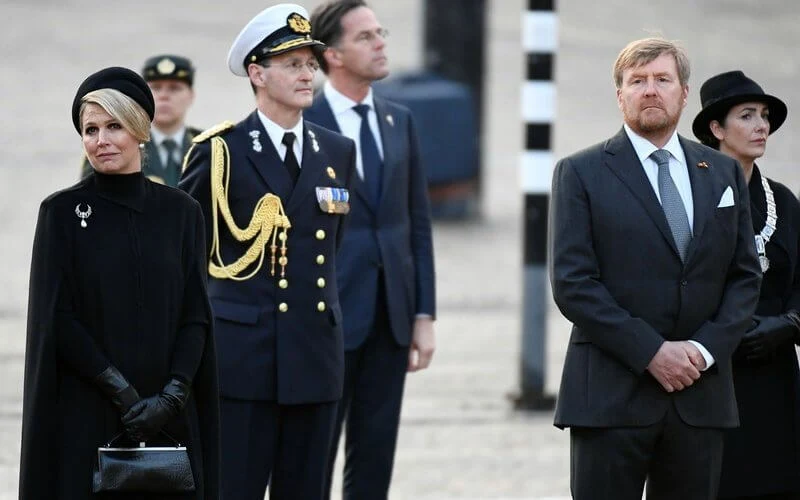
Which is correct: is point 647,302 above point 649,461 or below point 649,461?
above

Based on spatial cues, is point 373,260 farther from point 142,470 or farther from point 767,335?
point 142,470

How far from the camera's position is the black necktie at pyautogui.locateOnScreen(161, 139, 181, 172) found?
7.83 m

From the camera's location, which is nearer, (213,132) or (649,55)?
(649,55)

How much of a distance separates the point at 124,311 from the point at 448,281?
995 centimetres

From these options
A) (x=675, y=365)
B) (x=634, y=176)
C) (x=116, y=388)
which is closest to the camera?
(x=116, y=388)

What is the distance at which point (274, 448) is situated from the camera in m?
5.89

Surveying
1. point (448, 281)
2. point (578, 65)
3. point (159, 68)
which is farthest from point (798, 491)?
point (578, 65)

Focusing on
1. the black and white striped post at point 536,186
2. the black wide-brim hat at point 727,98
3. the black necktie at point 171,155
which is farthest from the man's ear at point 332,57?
the black and white striped post at point 536,186

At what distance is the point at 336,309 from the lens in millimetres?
6008

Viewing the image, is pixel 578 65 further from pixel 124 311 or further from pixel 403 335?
pixel 124 311

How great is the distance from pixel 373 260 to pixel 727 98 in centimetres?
157

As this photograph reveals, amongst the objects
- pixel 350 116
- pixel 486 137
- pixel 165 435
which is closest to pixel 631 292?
pixel 165 435

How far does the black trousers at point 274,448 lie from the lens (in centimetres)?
582

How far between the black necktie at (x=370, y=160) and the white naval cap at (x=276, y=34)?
3.04ft
